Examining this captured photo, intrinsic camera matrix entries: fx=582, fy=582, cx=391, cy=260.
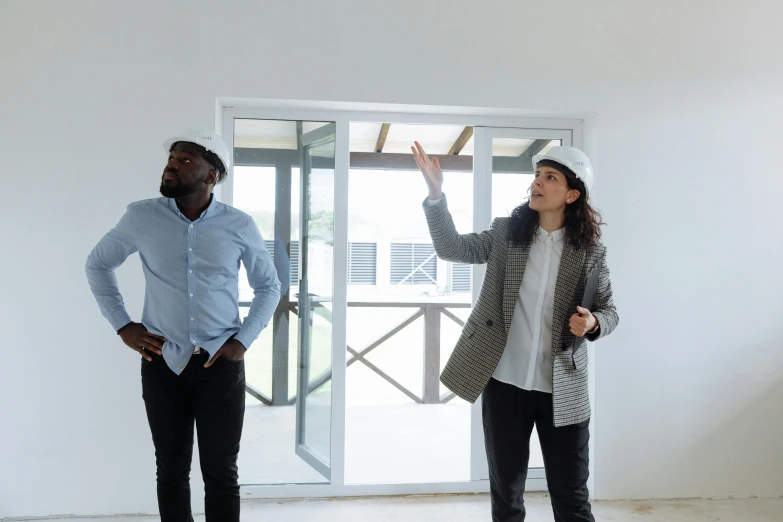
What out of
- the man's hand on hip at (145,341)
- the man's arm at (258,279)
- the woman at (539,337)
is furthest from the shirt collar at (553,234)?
the man's hand on hip at (145,341)

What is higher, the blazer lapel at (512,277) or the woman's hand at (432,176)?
the woman's hand at (432,176)

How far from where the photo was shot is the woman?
1801 mm

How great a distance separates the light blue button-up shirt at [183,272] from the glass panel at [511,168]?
147cm

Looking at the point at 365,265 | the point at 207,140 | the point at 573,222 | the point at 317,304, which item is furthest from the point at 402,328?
the point at 365,265

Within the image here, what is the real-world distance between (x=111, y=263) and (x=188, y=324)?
0.37 meters

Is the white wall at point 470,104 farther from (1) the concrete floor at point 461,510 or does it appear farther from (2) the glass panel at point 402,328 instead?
(2) the glass panel at point 402,328

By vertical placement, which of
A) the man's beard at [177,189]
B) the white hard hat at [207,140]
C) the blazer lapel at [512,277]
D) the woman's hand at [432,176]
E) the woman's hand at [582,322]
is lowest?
the woman's hand at [582,322]

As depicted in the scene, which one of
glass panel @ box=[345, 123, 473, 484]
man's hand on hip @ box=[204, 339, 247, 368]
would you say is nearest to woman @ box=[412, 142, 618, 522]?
man's hand on hip @ box=[204, 339, 247, 368]

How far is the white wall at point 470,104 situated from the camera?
253 centimetres

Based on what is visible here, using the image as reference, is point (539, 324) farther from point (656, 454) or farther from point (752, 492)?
point (752, 492)

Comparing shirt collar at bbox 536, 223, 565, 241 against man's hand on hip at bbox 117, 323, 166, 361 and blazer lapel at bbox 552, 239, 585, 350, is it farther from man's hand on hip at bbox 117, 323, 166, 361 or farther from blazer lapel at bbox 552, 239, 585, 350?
man's hand on hip at bbox 117, 323, 166, 361

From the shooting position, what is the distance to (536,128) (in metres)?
2.92

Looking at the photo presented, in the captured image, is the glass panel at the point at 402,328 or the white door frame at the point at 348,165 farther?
the glass panel at the point at 402,328

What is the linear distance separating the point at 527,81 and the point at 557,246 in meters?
1.18
